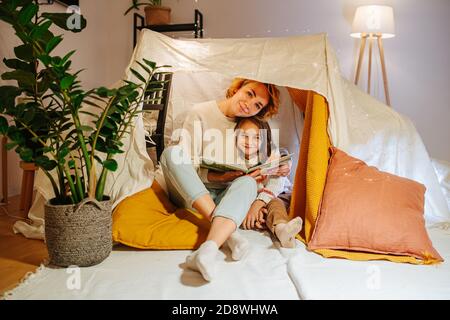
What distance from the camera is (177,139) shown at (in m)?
1.53

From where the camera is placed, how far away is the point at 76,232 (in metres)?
1.01

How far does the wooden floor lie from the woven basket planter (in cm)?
11

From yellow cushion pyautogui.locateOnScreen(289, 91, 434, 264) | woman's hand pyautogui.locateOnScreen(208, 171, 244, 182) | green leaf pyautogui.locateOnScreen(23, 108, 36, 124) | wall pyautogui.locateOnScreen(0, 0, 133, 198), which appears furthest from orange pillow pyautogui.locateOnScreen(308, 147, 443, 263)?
wall pyautogui.locateOnScreen(0, 0, 133, 198)

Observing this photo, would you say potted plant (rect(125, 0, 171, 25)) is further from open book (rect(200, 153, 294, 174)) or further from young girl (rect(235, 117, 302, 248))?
open book (rect(200, 153, 294, 174))

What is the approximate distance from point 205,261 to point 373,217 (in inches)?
21.1

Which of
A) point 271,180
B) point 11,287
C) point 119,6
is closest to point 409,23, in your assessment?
point 271,180

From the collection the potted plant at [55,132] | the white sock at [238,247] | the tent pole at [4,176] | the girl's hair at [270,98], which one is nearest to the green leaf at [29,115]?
the potted plant at [55,132]

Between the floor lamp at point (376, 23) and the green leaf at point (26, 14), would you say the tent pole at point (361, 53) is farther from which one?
the green leaf at point (26, 14)

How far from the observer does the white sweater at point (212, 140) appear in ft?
4.80

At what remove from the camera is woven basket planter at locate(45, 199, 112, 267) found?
1.00 m

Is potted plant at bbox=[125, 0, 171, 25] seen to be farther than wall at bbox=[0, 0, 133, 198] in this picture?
Yes

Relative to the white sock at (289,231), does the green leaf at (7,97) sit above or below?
above
